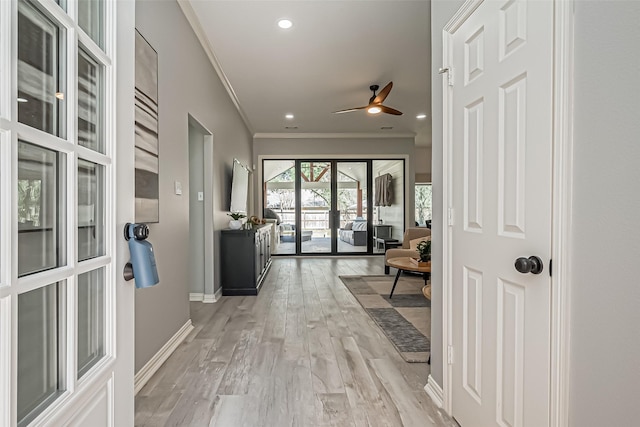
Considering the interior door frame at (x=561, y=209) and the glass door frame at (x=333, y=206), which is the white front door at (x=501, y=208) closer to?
the interior door frame at (x=561, y=209)

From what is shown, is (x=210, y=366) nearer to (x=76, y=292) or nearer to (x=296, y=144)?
(x=76, y=292)

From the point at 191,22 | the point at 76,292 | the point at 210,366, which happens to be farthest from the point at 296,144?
the point at 76,292

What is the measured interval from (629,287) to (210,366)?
2226 millimetres

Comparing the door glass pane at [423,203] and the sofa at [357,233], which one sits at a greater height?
the door glass pane at [423,203]

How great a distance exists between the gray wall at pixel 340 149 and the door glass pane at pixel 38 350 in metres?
6.90

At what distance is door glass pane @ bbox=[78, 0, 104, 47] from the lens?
81 centimetres

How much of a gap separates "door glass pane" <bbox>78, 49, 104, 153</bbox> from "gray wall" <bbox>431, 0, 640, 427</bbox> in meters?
1.33

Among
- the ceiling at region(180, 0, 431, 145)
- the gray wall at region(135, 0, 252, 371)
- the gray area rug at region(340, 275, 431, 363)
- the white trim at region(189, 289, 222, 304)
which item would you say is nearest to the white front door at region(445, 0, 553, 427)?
the gray area rug at region(340, 275, 431, 363)

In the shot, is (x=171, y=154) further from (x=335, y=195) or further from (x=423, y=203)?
(x=423, y=203)

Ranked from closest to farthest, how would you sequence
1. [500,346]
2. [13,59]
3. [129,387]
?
[13,59] < [129,387] < [500,346]

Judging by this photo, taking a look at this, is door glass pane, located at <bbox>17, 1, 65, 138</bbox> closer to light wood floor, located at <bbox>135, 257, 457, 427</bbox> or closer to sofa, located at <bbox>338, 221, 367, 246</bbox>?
light wood floor, located at <bbox>135, 257, 457, 427</bbox>

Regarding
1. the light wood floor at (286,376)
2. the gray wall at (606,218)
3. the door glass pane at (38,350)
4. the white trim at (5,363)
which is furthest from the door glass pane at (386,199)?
the white trim at (5,363)

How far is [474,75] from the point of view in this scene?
153cm

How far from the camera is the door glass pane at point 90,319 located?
0.81 m
